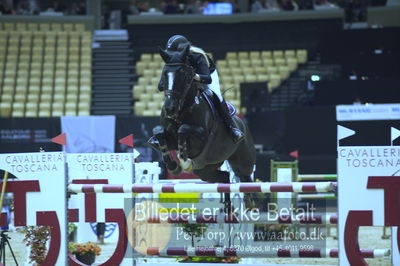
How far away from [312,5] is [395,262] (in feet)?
56.0

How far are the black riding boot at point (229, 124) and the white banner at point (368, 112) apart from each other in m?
8.12

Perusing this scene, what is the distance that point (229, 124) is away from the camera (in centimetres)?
686

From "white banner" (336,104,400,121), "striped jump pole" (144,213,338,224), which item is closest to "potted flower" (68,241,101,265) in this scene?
"striped jump pole" (144,213,338,224)

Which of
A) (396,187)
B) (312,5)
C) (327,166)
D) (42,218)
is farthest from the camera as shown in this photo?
(312,5)

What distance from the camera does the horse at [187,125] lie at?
596cm

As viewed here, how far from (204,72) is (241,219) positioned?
139 cm

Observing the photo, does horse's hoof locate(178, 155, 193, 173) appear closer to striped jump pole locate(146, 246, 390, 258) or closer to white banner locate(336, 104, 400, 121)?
striped jump pole locate(146, 246, 390, 258)

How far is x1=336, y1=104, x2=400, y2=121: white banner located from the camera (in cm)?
1430

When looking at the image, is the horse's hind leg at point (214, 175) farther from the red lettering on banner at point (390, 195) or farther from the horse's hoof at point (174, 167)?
the red lettering on banner at point (390, 195)

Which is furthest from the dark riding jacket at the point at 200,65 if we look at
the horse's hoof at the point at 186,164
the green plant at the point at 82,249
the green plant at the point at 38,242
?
the green plant at the point at 82,249

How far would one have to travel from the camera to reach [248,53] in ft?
65.4

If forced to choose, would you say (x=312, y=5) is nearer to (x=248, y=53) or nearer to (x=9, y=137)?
(x=248, y=53)

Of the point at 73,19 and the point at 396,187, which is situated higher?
the point at 73,19

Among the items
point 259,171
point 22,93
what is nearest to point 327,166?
point 259,171
